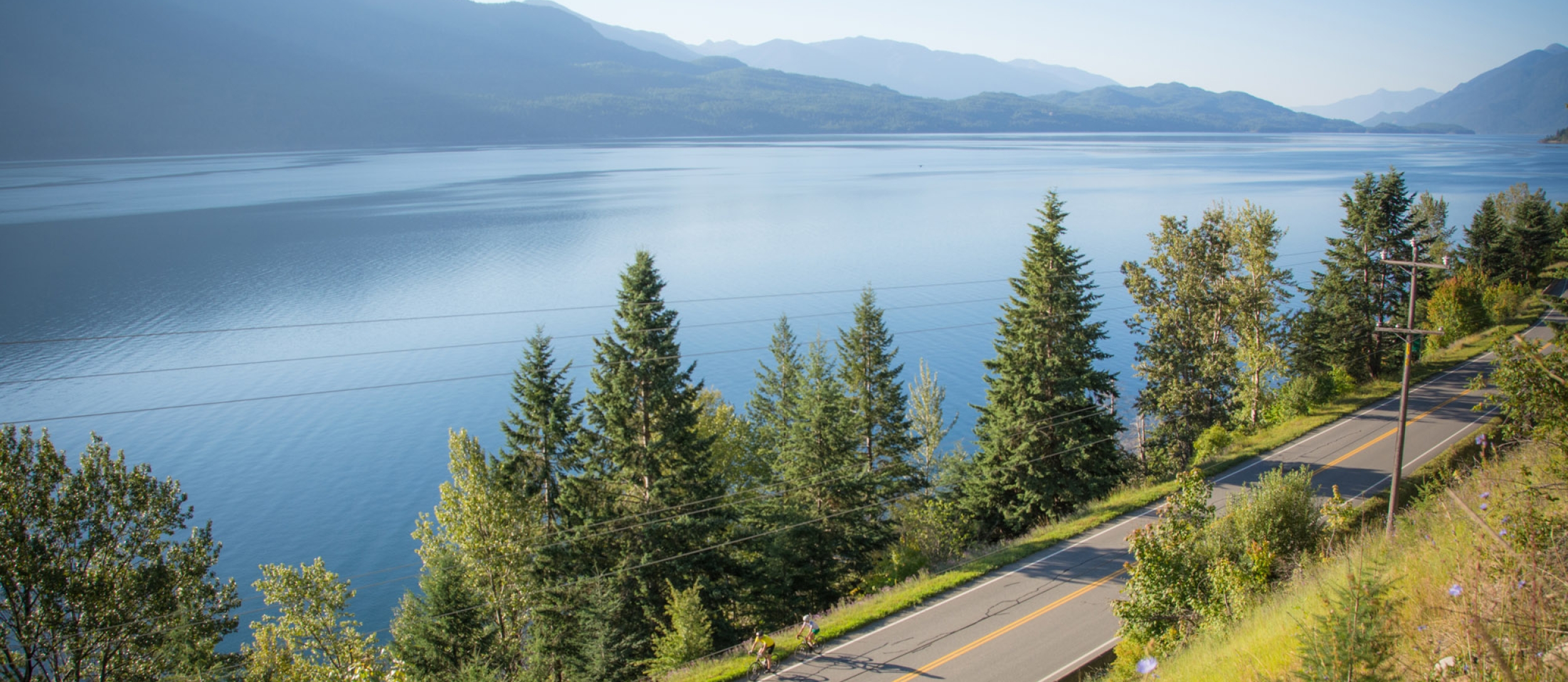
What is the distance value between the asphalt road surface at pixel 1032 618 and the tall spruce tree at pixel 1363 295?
9.78 m

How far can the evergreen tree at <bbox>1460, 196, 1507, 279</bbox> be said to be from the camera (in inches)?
1964

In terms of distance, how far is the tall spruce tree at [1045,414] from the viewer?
27.7 metres

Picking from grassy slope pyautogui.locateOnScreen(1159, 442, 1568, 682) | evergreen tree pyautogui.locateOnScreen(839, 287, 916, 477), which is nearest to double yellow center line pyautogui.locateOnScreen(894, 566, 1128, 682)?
grassy slope pyautogui.locateOnScreen(1159, 442, 1568, 682)

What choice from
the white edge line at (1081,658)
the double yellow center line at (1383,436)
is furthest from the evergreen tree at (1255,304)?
the white edge line at (1081,658)

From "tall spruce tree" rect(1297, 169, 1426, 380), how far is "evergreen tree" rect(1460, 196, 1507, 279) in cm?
1963

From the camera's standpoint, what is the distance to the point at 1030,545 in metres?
22.5

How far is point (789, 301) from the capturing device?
6322 cm

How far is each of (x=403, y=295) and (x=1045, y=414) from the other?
58.4 m

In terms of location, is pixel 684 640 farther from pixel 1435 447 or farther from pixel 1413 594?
pixel 1435 447

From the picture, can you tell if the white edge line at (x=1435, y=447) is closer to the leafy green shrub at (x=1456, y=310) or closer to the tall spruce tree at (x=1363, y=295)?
the tall spruce tree at (x=1363, y=295)

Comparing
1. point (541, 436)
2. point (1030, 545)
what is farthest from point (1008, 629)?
point (541, 436)

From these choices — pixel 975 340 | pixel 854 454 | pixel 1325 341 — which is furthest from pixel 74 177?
pixel 1325 341

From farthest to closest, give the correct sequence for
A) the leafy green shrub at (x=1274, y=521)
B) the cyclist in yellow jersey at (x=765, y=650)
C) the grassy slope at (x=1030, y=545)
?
the grassy slope at (x=1030, y=545) < the cyclist in yellow jersey at (x=765, y=650) < the leafy green shrub at (x=1274, y=521)

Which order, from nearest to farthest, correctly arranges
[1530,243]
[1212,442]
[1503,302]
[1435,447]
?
[1435,447], [1212,442], [1503,302], [1530,243]
